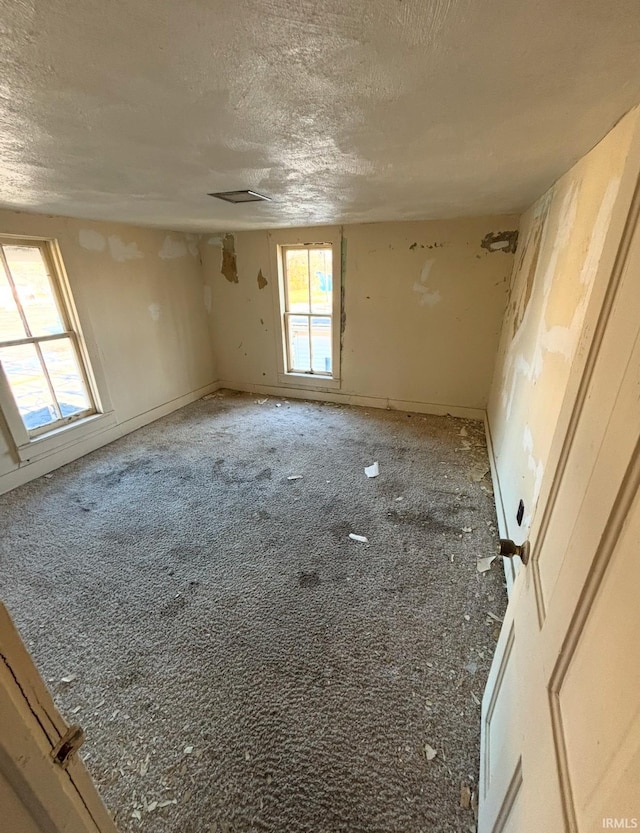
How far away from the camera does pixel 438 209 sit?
2.72 m

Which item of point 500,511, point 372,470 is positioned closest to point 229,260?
point 372,470

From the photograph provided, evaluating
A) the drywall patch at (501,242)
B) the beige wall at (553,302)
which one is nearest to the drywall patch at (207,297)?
the drywall patch at (501,242)

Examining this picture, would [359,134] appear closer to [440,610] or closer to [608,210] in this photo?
[608,210]

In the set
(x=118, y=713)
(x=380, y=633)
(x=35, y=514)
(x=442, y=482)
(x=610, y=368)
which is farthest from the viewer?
(x=442, y=482)

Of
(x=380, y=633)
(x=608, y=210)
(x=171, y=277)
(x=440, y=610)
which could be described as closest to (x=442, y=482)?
(x=440, y=610)

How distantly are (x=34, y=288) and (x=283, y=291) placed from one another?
235 cm

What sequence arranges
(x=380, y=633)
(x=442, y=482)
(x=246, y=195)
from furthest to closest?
(x=442, y=482), (x=246, y=195), (x=380, y=633)

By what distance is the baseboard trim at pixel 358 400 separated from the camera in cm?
384

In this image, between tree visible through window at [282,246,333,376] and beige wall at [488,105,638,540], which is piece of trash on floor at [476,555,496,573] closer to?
beige wall at [488,105,638,540]

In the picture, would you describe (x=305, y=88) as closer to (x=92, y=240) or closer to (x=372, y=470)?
(x=372, y=470)

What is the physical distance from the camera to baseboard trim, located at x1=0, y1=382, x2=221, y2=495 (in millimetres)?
2690

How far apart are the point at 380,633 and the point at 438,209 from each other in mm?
2937

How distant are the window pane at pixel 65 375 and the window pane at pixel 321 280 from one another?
98.6 inches

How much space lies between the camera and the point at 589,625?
52 centimetres
